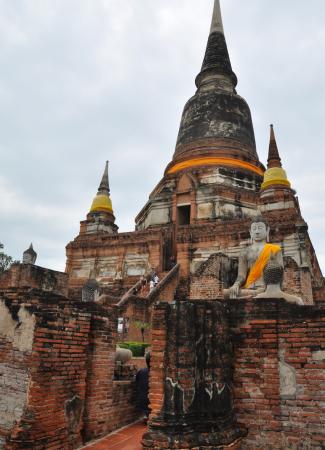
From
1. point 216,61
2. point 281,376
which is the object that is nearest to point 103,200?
point 216,61

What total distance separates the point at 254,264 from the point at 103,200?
20.0m

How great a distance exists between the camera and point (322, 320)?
461 centimetres

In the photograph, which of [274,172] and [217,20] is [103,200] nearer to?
[274,172]

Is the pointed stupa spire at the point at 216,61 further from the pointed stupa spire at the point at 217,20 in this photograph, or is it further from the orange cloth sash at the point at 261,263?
the orange cloth sash at the point at 261,263

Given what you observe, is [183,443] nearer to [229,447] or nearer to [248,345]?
[229,447]

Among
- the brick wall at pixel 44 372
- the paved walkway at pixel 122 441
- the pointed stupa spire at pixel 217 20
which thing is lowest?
the paved walkway at pixel 122 441

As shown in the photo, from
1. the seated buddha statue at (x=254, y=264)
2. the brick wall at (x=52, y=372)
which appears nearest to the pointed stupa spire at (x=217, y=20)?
the seated buddha statue at (x=254, y=264)

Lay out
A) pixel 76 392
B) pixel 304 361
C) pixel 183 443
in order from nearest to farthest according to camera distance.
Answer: pixel 183 443
pixel 304 361
pixel 76 392

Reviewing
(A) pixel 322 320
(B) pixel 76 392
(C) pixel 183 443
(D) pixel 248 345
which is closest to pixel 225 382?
(D) pixel 248 345

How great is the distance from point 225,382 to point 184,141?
21.0 meters

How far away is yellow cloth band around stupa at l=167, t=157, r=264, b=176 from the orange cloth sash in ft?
52.6

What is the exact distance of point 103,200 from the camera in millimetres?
25797

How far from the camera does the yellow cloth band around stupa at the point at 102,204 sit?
25281mm

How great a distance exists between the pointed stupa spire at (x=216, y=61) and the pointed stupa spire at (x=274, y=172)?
24.9 feet
